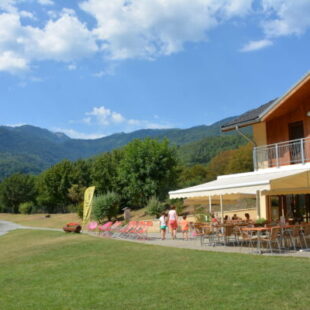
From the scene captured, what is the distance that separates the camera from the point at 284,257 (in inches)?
446

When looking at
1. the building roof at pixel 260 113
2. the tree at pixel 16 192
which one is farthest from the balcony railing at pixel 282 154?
the tree at pixel 16 192

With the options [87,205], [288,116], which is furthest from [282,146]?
[87,205]

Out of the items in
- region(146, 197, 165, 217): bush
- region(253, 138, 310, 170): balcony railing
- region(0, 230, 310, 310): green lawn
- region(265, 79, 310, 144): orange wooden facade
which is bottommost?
region(0, 230, 310, 310): green lawn

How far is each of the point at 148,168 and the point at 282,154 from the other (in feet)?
84.7

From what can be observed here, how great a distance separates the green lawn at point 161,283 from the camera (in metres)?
6.99

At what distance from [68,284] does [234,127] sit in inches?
508

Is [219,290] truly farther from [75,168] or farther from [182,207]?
[75,168]

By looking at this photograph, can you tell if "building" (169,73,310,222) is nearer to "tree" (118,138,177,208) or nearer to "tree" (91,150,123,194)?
"tree" (118,138,177,208)

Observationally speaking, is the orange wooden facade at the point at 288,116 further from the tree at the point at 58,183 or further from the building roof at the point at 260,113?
the tree at the point at 58,183

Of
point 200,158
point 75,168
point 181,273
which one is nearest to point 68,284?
point 181,273

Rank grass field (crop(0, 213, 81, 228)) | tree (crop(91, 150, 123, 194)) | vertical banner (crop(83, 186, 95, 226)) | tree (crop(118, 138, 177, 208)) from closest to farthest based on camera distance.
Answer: vertical banner (crop(83, 186, 95, 226))
tree (crop(118, 138, 177, 208))
grass field (crop(0, 213, 81, 228))
tree (crop(91, 150, 123, 194))

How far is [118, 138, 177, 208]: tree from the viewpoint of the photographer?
44000 mm

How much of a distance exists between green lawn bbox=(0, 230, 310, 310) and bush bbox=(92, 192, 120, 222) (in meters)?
23.8

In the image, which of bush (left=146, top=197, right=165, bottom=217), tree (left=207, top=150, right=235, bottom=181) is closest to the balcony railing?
bush (left=146, top=197, right=165, bottom=217)
